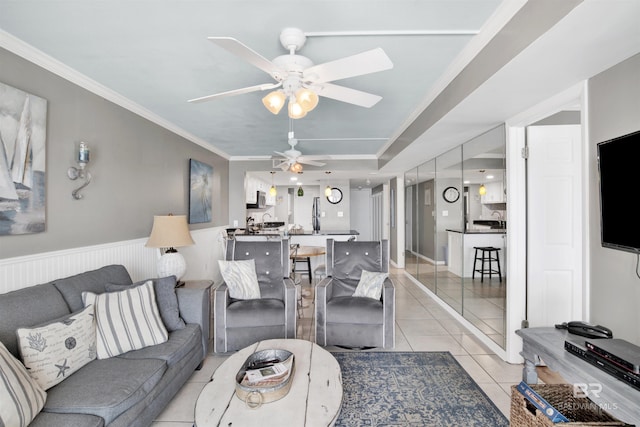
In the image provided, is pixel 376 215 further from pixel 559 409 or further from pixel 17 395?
pixel 17 395

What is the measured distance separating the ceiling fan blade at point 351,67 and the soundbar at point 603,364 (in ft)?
5.81

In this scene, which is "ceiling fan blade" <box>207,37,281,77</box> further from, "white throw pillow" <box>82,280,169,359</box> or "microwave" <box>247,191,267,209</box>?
"microwave" <box>247,191,267,209</box>

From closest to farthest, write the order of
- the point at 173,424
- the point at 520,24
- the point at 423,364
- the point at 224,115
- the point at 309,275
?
1. the point at 520,24
2. the point at 173,424
3. the point at 423,364
4. the point at 224,115
5. the point at 309,275

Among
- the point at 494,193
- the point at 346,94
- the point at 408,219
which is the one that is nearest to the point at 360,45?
the point at 346,94

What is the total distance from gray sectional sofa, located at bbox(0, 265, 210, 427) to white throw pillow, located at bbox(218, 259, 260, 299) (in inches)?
25.3

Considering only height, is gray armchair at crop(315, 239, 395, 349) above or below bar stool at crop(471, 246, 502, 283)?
below

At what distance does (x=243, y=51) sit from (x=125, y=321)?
1870 mm

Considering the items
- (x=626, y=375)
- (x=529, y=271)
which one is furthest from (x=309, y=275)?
(x=626, y=375)

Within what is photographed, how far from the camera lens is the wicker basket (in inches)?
60.7

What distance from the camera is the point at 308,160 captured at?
4.34 meters

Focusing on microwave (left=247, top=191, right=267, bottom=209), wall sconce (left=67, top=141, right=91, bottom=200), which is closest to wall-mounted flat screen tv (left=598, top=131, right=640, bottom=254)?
wall sconce (left=67, top=141, right=91, bottom=200)

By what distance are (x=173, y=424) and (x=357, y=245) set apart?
2.27m

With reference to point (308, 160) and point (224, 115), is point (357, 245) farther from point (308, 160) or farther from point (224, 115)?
point (224, 115)

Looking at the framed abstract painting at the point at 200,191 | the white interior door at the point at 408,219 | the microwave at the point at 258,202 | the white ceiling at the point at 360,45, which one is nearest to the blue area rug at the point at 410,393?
the white ceiling at the point at 360,45
